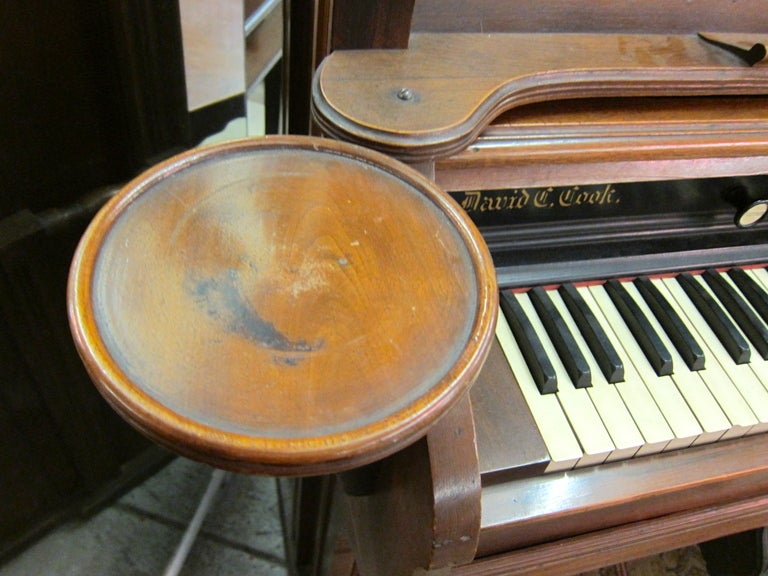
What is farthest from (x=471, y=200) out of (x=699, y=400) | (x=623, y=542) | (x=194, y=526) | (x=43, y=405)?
(x=194, y=526)

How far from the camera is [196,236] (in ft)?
1.71

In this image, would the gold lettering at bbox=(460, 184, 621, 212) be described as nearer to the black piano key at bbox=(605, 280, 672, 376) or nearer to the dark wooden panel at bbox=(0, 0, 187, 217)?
the black piano key at bbox=(605, 280, 672, 376)

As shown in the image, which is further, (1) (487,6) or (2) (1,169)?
(2) (1,169)

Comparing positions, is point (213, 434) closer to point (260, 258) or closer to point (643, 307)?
point (260, 258)

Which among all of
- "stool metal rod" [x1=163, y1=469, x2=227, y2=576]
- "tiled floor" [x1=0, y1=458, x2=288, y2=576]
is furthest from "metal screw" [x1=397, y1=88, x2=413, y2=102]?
"tiled floor" [x1=0, y1=458, x2=288, y2=576]

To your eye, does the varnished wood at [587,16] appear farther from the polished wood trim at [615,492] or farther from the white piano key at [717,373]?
the polished wood trim at [615,492]

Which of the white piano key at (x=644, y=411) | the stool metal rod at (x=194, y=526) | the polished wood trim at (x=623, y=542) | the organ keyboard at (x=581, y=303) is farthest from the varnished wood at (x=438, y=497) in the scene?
the stool metal rod at (x=194, y=526)

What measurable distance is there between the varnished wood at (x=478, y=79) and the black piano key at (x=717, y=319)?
1.01 feet

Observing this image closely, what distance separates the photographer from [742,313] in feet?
3.18

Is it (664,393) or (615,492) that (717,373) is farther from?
(615,492)

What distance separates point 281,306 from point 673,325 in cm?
68

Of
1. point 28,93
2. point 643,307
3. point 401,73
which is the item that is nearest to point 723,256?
point 643,307

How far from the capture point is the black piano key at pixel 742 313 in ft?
3.12

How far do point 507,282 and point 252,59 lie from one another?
106 centimetres
